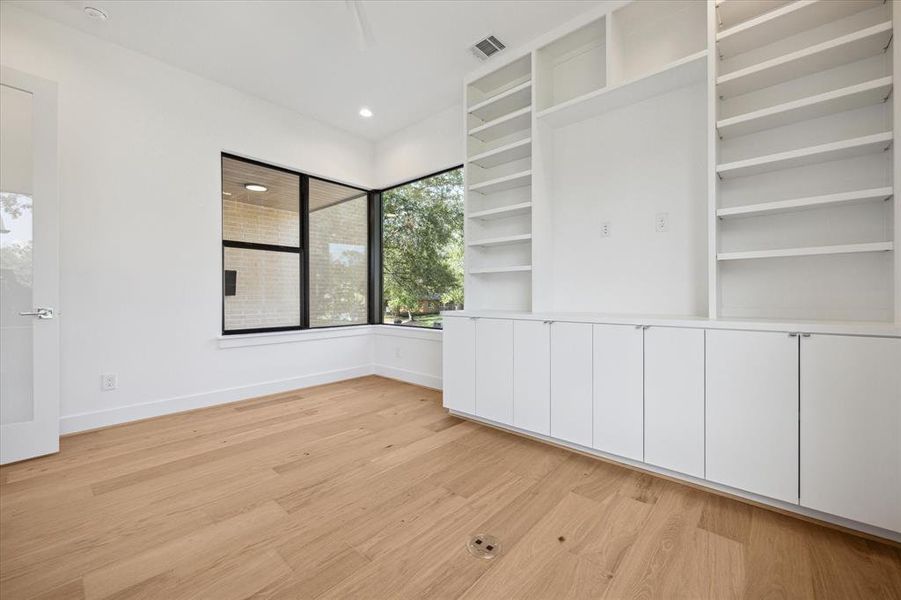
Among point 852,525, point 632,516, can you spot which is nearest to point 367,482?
point 632,516

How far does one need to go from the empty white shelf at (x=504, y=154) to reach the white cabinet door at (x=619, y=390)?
1.55 m

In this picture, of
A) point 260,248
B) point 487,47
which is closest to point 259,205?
point 260,248

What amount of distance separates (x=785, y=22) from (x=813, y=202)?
38.8 inches

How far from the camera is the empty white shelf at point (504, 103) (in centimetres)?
297

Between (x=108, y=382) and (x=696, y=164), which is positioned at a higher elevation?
(x=696, y=164)

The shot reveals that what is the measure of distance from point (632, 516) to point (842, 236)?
1769 mm

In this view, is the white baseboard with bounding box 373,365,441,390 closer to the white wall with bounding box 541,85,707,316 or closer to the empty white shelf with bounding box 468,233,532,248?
the empty white shelf with bounding box 468,233,532,248

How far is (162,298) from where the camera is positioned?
10.4 feet

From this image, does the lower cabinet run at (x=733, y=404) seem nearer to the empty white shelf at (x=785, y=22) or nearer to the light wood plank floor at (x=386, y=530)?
the light wood plank floor at (x=386, y=530)

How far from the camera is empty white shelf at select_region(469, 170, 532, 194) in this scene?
3049mm

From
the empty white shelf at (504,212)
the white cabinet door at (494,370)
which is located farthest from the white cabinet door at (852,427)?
the empty white shelf at (504,212)

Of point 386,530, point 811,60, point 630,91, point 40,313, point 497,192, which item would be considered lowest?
point 386,530

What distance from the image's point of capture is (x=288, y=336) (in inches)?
157

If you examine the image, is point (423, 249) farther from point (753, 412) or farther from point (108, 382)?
point (753, 412)
